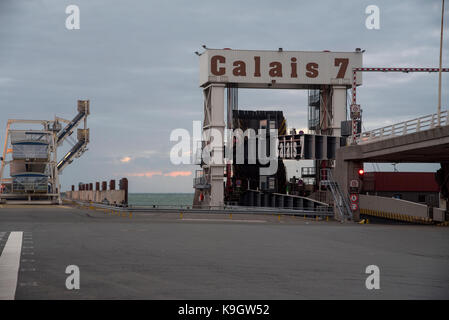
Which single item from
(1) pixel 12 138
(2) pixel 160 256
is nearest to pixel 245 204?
(1) pixel 12 138

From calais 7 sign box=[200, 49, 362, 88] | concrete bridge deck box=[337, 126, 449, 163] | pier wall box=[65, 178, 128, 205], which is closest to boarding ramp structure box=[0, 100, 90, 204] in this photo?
pier wall box=[65, 178, 128, 205]

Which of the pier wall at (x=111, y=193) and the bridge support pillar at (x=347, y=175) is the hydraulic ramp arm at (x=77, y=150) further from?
the bridge support pillar at (x=347, y=175)

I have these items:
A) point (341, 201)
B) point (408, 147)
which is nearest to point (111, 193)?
point (341, 201)

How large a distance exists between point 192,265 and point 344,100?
50.7 metres

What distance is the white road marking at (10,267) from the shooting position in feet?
39.1

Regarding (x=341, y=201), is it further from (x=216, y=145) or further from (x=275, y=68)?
(x=275, y=68)

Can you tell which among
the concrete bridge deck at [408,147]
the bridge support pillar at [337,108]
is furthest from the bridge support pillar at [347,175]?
the bridge support pillar at [337,108]

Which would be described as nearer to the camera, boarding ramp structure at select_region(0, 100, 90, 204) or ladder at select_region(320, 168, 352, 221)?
ladder at select_region(320, 168, 352, 221)

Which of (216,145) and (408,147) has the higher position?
(216,145)

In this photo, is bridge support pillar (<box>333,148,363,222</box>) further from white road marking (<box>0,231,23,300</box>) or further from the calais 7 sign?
white road marking (<box>0,231,23,300</box>)

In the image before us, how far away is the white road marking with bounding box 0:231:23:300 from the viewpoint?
1191cm

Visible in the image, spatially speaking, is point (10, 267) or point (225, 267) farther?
point (225, 267)

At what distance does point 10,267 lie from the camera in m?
15.6

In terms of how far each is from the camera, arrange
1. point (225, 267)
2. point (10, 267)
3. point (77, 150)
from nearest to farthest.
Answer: point (10, 267) < point (225, 267) < point (77, 150)
